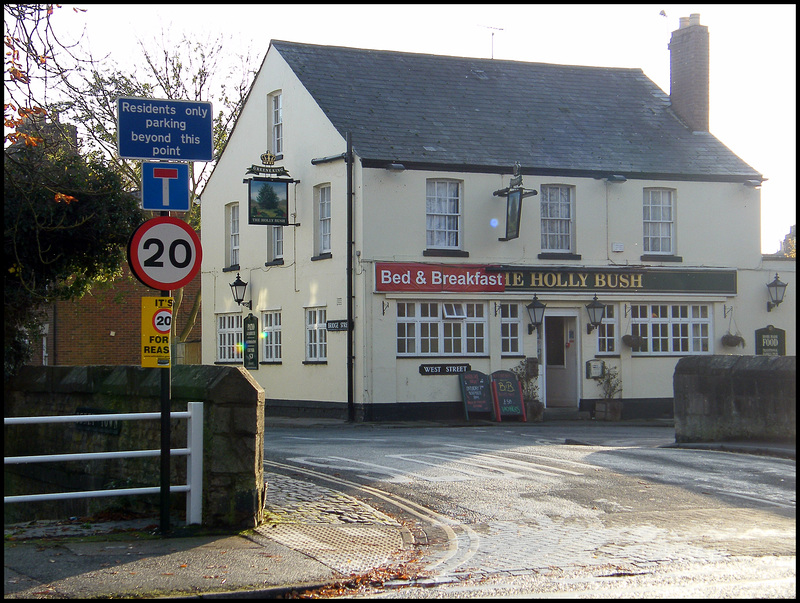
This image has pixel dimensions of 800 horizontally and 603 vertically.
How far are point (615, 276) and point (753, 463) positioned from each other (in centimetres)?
1323

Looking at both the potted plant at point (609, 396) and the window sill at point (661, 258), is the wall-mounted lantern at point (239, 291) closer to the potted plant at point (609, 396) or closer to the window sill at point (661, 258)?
the potted plant at point (609, 396)

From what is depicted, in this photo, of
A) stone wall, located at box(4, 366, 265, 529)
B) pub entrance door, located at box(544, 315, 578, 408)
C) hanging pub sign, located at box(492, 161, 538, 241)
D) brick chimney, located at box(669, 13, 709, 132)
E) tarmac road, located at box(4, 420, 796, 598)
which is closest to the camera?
tarmac road, located at box(4, 420, 796, 598)

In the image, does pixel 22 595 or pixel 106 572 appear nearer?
pixel 22 595

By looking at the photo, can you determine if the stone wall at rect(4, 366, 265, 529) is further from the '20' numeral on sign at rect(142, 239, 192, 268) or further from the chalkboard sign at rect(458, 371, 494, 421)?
the chalkboard sign at rect(458, 371, 494, 421)

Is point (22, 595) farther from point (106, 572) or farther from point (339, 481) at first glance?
point (339, 481)

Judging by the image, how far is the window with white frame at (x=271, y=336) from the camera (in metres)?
27.9

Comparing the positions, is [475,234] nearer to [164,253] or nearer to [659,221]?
[659,221]

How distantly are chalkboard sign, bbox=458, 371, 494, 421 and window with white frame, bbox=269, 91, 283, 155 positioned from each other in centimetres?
838

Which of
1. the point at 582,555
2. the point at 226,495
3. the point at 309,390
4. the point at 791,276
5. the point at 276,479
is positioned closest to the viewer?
the point at 582,555

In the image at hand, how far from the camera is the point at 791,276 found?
28797 millimetres

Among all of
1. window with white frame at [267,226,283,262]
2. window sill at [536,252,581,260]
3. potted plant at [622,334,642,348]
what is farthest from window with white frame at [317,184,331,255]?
potted plant at [622,334,642,348]

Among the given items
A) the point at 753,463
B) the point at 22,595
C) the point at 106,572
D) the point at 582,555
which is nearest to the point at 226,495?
the point at 106,572

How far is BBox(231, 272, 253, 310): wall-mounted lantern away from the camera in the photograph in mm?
28891

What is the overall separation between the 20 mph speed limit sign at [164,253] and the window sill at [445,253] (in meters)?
Result: 16.4
